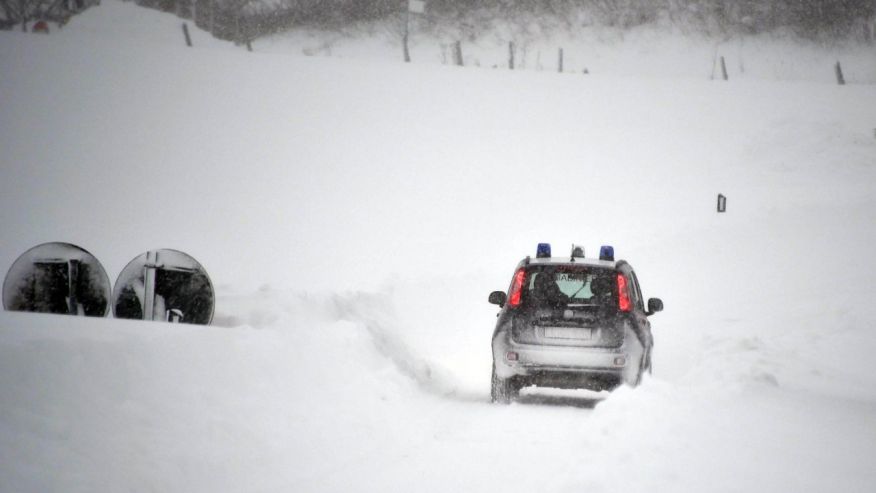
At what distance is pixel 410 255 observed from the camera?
87.6 ft

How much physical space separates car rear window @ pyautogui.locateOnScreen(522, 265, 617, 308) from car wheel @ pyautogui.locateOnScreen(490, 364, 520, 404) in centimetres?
86

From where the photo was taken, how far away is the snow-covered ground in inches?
281

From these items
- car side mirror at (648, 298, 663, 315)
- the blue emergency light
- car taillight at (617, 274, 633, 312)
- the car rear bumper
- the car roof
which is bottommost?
the car rear bumper

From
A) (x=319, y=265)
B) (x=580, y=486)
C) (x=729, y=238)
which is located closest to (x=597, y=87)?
(x=729, y=238)

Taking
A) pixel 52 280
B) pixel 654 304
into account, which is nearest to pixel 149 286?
pixel 52 280

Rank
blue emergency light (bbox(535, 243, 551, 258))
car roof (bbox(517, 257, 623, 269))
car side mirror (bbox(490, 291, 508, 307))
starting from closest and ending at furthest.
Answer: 1. car roof (bbox(517, 257, 623, 269))
2. blue emergency light (bbox(535, 243, 551, 258))
3. car side mirror (bbox(490, 291, 508, 307))

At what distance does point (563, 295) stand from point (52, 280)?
5.22 metres

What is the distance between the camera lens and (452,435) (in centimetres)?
929

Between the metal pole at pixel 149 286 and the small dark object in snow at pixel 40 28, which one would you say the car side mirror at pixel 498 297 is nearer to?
the metal pole at pixel 149 286

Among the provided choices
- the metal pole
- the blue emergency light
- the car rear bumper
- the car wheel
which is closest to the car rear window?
the blue emergency light

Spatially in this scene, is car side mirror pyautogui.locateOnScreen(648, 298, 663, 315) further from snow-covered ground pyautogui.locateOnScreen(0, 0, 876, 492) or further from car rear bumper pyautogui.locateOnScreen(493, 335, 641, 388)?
car rear bumper pyautogui.locateOnScreen(493, 335, 641, 388)

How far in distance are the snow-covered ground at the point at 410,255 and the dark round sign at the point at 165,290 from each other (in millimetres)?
606

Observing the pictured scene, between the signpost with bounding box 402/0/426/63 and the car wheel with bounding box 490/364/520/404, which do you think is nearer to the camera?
the car wheel with bounding box 490/364/520/404

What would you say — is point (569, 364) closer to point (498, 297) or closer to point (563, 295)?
point (563, 295)
